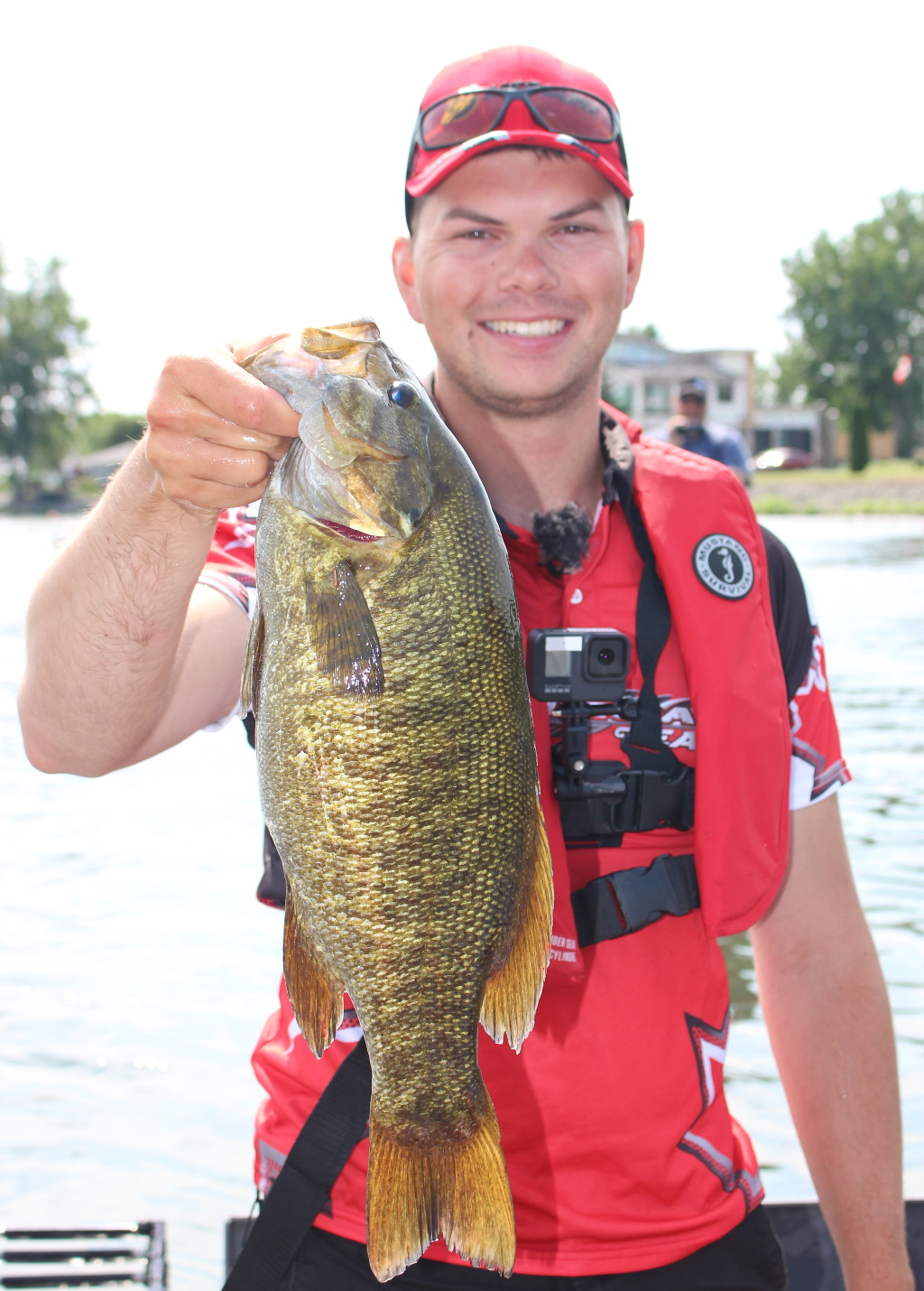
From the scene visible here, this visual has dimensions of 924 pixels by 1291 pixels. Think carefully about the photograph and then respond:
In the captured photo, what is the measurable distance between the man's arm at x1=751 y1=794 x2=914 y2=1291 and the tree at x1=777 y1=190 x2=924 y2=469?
67.6 metres

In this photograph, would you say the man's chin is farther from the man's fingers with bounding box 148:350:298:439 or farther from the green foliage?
the green foliage

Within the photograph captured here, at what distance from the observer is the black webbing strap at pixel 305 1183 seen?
2023 mm

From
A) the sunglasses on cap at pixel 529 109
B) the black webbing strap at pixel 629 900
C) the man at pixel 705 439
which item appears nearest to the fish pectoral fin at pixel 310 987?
the black webbing strap at pixel 629 900

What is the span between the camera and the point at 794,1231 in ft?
9.21

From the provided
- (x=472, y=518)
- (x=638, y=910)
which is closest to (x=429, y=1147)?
(x=638, y=910)

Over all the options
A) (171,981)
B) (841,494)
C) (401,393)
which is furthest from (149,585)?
(841,494)

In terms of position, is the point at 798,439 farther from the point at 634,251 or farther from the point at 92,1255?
the point at 92,1255

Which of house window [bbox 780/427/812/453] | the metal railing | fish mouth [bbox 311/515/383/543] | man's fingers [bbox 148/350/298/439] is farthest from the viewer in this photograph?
house window [bbox 780/427/812/453]

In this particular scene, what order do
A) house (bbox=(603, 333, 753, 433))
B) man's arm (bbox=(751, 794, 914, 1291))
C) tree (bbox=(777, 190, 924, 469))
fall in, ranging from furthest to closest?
1. tree (bbox=(777, 190, 924, 469))
2. house (bbox=(603, 333, 753, 433))
3. man's arm (bbox=(751, 794, 914, 1291))

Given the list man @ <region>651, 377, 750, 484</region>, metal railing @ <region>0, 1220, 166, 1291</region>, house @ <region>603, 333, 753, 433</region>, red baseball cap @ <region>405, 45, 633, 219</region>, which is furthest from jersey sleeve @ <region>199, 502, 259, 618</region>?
house @ <region>603, 333, 753, 433</region>

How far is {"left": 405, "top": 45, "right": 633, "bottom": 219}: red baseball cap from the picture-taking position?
2479 millimetres

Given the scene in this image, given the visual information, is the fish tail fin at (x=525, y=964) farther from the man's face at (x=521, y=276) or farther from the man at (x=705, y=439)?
the man at (x=705, y=439)

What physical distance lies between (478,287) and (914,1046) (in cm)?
390

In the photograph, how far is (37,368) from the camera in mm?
69375
